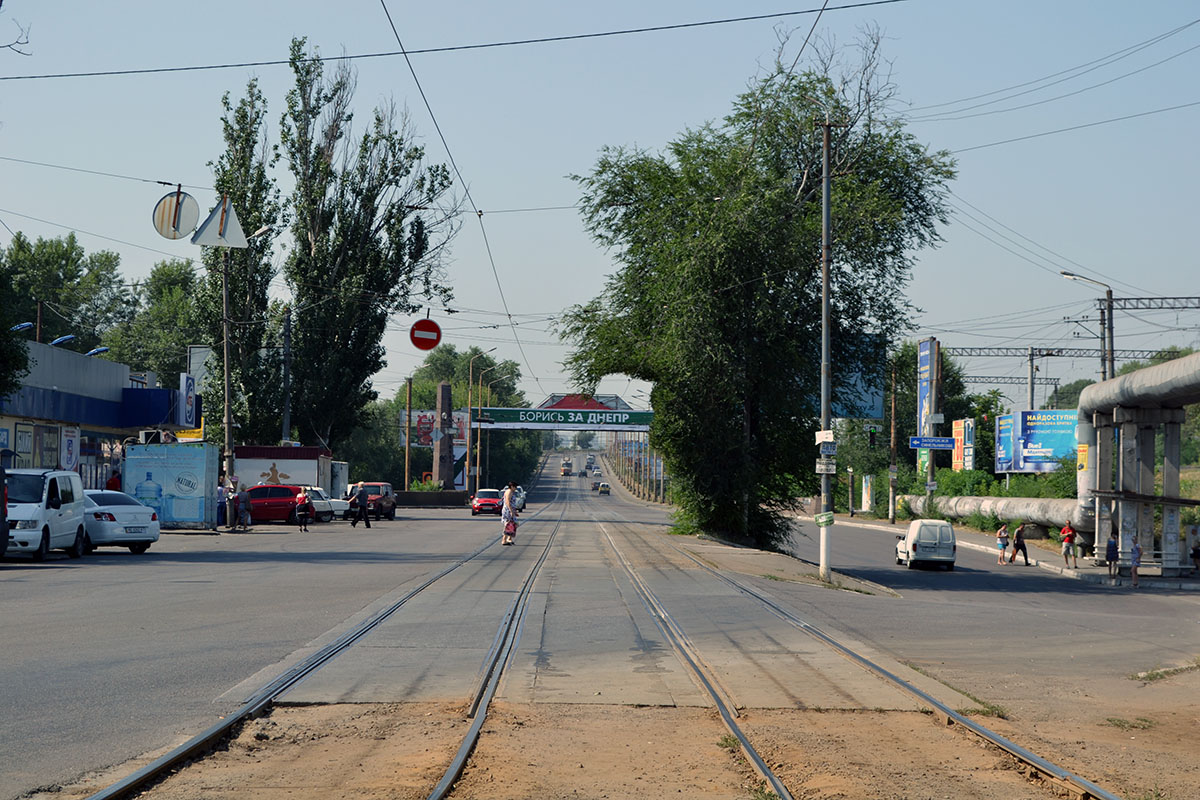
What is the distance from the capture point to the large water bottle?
39.8 m

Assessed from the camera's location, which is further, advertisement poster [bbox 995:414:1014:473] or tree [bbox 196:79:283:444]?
advertisement poster [bbox 995:414:1014:473]

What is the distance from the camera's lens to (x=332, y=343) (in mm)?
55062

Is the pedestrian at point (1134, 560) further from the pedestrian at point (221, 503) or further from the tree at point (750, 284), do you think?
the pedestrian at point (221, 503)

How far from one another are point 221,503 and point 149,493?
15.4 feet

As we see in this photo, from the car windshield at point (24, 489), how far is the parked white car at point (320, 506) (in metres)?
24.6

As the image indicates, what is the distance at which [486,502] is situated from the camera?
221 feet

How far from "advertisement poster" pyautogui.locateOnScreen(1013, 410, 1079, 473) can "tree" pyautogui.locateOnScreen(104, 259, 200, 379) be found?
2597 inches

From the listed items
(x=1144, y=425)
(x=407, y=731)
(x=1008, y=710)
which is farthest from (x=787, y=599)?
(x=1144, y=425)

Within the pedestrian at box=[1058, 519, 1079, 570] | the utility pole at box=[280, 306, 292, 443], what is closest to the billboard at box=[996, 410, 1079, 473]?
the pedestrian at box=[1058, 519, 1079, 570]

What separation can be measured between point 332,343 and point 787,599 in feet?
124

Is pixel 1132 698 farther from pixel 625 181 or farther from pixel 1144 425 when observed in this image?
pixel 625 181

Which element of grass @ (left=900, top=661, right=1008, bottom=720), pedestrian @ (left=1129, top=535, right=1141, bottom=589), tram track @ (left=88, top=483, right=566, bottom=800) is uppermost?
tram track @ (left=88, top=483, right=566, bottom=800)

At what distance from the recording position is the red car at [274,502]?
4978cm

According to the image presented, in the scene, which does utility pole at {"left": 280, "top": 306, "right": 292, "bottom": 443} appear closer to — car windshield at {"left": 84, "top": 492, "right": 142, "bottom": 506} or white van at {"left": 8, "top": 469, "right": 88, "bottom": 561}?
car windshield at {"left": 84, "top": 492, "right": 142, "bottom": 506}
